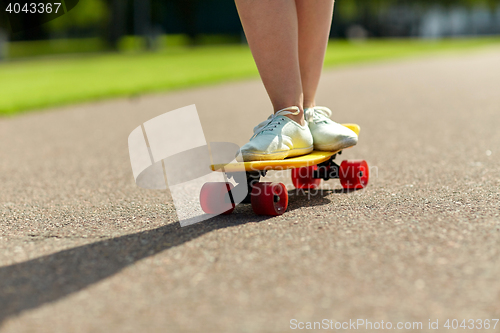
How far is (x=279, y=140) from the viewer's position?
2.06m

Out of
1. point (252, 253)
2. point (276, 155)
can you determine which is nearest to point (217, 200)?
point (276, 155)

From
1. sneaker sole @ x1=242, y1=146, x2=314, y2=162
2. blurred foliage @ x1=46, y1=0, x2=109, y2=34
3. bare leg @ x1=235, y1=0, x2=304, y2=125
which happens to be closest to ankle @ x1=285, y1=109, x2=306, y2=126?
bare leg @ x1=235, y1=0, x2=304, y2=125

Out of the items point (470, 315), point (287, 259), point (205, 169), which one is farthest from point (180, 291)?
point (205, 169)

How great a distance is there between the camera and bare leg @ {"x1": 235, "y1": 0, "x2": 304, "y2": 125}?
2.10m

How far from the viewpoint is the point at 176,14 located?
40.6 meters

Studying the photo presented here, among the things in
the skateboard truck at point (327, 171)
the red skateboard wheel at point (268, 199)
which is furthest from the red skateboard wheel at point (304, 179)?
the red skateboard wheel at point (268, 199)

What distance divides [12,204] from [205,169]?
101 cm

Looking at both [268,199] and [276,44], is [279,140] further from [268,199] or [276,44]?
[276,44]

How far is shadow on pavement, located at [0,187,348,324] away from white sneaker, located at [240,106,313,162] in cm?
22

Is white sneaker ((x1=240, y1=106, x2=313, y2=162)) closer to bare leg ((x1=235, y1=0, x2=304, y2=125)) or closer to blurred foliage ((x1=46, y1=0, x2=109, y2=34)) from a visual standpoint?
bare leg ((x1=235, y1=0, x2=304, y2=125))

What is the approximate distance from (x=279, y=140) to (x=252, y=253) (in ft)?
1.90

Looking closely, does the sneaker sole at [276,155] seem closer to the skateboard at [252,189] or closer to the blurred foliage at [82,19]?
the skateboard at [252,189]

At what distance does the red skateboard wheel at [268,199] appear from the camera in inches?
77.0

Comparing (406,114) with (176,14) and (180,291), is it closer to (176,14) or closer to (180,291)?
(180,291)
